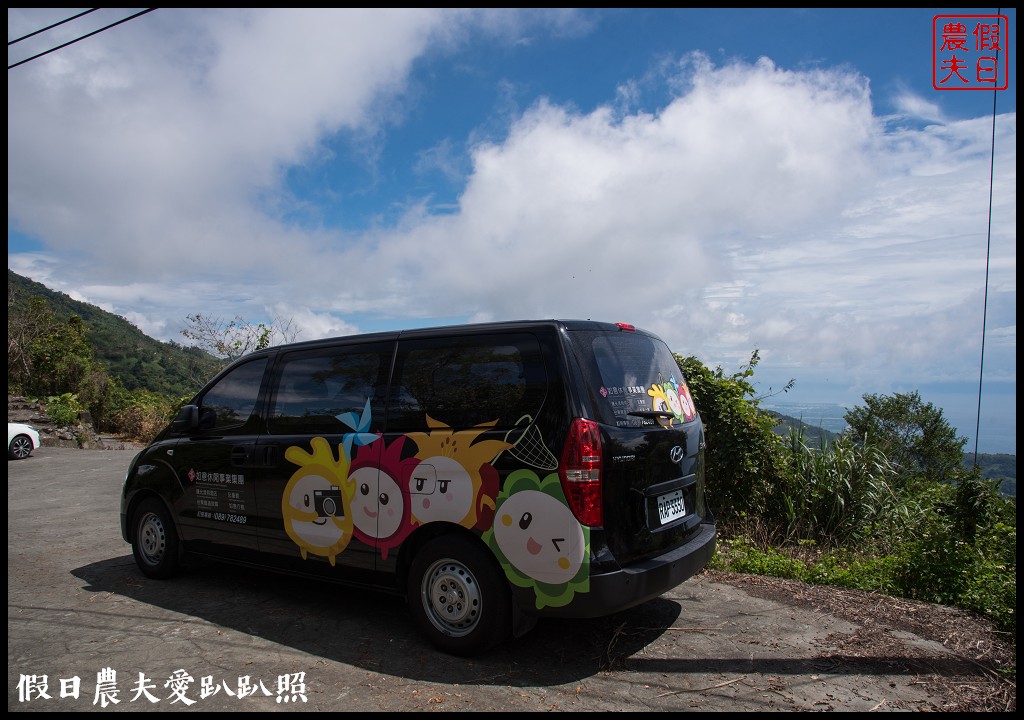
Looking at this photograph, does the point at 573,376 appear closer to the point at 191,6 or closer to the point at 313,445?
the point at 313,445

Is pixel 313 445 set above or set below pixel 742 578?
above

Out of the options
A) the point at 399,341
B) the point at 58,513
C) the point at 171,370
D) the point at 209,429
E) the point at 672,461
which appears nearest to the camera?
the point at 672,461

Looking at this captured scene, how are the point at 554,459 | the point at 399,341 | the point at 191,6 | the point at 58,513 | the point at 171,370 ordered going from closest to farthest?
1. the point at 554,459
2. the point at 399,341
3. the point at 191,6
4. the point at 58,513
5. the point at 171,370

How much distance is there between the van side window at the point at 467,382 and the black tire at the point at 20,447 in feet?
49.9

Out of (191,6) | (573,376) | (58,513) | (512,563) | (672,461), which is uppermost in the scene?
(191,6)

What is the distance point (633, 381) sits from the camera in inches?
160

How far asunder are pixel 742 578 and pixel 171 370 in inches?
1287

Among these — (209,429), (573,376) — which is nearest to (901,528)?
(573,376)

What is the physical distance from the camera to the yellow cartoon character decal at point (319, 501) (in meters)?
4.45

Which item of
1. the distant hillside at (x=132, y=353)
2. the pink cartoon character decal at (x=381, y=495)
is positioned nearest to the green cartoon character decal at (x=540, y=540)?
the pink cartoon character decal at (x=381, y=495)

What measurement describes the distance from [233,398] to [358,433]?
158 centimetres

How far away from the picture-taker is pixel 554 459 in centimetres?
361

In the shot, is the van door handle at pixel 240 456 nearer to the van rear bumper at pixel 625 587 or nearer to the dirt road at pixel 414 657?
the dirt road at pixel 414 657

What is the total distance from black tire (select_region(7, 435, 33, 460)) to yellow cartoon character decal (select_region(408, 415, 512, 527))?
15.5 m
